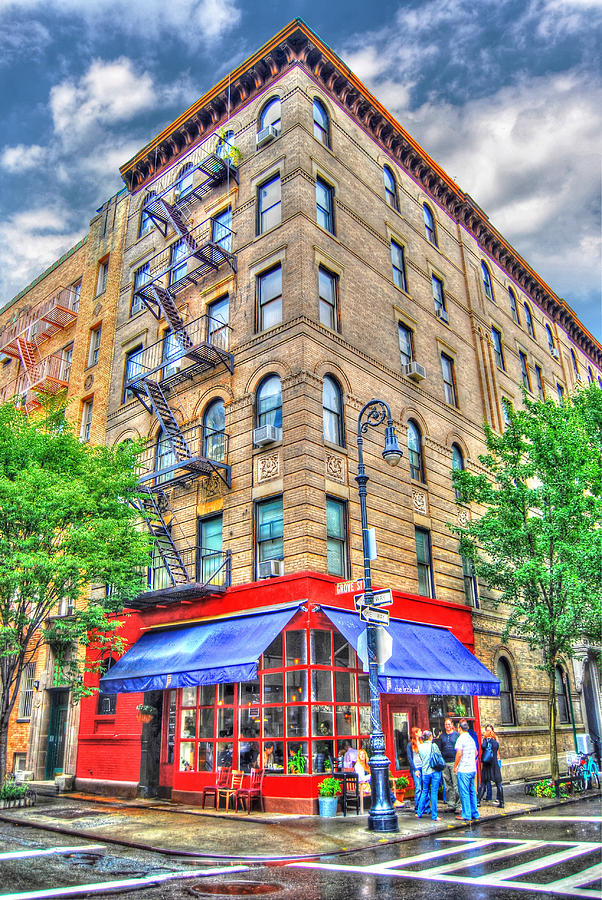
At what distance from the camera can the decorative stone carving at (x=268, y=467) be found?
17703mm

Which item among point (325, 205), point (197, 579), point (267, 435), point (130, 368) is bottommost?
point (197, 579)

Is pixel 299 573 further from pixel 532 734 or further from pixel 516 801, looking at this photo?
pixel 532 734

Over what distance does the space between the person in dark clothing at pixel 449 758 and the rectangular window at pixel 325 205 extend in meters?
14.8

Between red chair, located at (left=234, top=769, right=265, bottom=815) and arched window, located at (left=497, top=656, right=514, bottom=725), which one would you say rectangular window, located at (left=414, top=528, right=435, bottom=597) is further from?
red chair, located at (left=234, top=769, right=265, bottom=815)

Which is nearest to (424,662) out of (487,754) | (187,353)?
(487,754)

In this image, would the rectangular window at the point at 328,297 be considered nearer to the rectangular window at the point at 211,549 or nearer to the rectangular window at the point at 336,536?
Result: the rectangular window at the point at 336,536

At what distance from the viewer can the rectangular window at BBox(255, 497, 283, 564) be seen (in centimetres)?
1722

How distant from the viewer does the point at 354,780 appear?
48.4 feet

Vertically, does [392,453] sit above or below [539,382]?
below

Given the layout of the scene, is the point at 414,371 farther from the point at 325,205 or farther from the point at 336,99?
the point at 336,99

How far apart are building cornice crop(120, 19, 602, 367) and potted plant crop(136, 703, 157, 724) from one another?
66.4 ft

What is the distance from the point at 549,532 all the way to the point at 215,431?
10.1 meters

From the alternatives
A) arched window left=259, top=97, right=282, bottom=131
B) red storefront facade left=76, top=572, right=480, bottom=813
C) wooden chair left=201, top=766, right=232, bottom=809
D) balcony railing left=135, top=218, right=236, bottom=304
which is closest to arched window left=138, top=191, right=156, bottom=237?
balcony railing left=135, top=218, right=236, bottom=304

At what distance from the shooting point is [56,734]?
915 inches
